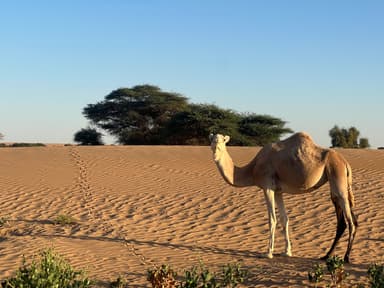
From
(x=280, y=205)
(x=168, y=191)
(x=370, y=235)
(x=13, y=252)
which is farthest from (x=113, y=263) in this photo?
(x=168, y=191)

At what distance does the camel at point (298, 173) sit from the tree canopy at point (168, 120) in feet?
100

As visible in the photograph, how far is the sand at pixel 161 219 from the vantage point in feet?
32.8

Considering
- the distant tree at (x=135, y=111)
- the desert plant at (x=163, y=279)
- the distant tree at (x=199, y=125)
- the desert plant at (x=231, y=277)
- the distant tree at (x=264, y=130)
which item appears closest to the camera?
the desert plant at (x=163, y=279)

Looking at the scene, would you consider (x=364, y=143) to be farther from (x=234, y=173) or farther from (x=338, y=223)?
(x=338, y=223)

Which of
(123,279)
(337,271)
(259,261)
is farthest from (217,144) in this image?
(337,271)

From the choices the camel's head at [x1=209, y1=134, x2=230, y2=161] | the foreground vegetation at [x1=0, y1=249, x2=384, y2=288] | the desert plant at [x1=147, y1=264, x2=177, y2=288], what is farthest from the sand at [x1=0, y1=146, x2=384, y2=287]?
the camel's head at [x1=209, y1=134, x2=230, y2=161]

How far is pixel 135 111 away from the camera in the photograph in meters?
48.4

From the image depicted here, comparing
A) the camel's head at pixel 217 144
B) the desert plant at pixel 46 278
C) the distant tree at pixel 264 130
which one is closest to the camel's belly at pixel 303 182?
the camel's head at pixel 217 144

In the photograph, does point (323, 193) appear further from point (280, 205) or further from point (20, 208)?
point (20, 208)

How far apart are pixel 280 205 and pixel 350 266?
5.54 feet

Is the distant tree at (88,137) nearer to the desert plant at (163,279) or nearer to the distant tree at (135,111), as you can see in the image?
the distant tree at (135,111)

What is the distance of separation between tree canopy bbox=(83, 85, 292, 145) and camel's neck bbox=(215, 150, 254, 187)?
30210 mm

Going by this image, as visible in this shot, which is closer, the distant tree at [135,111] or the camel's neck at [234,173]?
the camel's neck at [234,173]

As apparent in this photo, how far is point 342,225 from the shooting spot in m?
10.1
